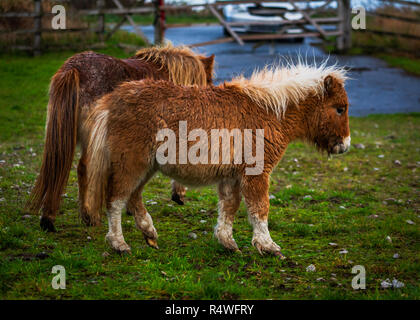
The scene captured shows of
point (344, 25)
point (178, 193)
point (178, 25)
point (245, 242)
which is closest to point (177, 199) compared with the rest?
point (178, 193)

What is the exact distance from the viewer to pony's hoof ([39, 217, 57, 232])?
5.67 metres

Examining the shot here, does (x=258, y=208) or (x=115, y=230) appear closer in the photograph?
(x=115, y=230)

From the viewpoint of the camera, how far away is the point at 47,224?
18.7ft

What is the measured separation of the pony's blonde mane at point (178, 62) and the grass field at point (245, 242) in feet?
6.24

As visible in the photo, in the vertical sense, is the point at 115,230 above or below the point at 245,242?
above

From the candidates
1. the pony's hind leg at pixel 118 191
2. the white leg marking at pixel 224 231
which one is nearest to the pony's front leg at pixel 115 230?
the pony's hind leg at pixel 118 191

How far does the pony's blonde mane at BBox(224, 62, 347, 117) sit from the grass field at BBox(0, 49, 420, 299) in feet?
5.64

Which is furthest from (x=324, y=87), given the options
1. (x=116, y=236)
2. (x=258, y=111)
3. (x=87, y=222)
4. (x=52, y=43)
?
(x=52, y=43)

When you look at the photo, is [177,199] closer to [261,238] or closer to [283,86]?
[261,238]

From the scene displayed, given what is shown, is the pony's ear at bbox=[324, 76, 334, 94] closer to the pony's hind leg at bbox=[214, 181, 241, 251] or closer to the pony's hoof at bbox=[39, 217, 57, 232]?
the pony's hind leg at bbox=[214, 181, 241, 251]

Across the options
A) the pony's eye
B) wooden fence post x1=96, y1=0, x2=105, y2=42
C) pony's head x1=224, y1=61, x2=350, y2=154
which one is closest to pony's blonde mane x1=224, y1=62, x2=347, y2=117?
pony's head x1=224, y1=61, x2=350, y2=154

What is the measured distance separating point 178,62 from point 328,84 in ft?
8.65

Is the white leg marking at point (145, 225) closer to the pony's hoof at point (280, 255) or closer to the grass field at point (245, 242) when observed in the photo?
the grass field at point (245, 242)

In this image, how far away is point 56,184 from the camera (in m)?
5.61
